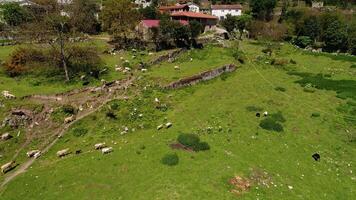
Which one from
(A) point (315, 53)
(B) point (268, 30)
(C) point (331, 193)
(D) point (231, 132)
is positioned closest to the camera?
(C) point (331, 193)

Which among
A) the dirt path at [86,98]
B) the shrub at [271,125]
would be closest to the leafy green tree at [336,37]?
the shrub at [271,125]

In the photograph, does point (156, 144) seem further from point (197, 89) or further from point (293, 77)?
point (293, 77)

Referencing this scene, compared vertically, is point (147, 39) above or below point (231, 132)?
above

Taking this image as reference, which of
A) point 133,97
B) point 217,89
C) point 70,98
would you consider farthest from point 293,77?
point 70,98

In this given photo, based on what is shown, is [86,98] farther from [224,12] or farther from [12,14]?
[224,12]

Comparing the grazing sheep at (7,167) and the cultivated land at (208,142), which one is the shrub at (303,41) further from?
the grazing sheep at (7,167)

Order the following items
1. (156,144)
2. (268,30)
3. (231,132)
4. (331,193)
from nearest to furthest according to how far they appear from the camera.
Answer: (331,193) < (156,144) < (231,132) < (268,30)

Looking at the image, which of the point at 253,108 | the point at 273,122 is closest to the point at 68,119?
the point at 253,108
